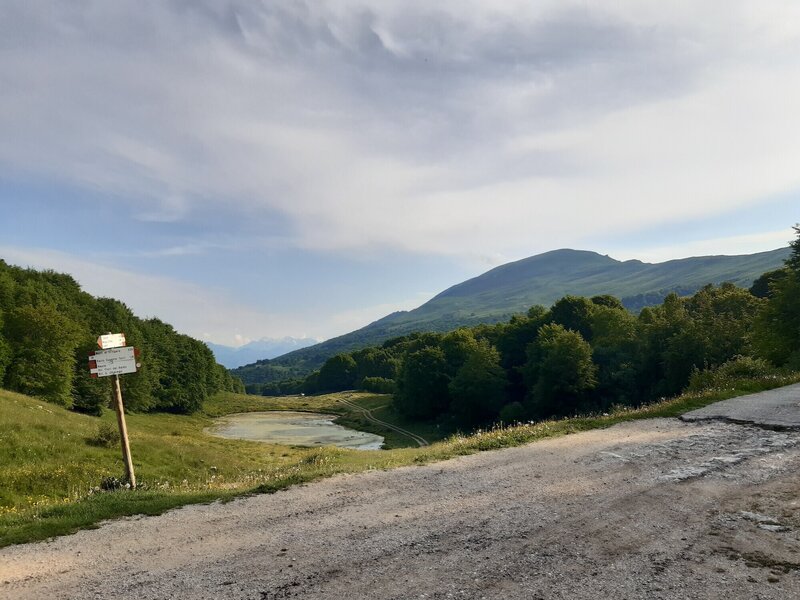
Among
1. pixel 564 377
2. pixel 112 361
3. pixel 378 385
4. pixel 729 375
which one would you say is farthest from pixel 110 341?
pixel 378 385

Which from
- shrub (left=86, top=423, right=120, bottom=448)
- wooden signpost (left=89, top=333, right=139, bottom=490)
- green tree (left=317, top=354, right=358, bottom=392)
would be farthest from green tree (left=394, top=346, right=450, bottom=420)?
Result: green tree (left=317, top=354, right=358, bottom=392)

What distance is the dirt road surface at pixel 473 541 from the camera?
293 inches

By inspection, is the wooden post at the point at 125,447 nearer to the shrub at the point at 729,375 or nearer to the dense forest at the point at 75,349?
the shrub at the point at 729,375

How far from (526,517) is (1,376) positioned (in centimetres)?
6861

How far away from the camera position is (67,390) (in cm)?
6228

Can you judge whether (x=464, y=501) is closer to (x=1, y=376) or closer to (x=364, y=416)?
(x=1, y=376)

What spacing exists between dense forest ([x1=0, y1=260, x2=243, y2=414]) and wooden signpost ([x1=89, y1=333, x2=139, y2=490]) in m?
56.7

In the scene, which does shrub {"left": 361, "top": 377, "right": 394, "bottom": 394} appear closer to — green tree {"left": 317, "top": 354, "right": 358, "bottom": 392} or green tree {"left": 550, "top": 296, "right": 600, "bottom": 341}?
green tree {"left": 317, "top": 354, "right": 358, "bottom": 392}

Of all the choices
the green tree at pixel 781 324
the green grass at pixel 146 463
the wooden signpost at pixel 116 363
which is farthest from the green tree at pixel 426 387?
the wooden signpost at pixel 116 363

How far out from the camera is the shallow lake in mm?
74625

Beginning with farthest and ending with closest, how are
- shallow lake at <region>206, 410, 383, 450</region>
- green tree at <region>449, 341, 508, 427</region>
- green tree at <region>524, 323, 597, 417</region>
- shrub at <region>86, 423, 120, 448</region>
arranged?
green tree at <region>449, 341, 508, 427</region> < shallow lake at <region>206, 410, 383, 450</region> < green tree at <region>524, 323, 597, 417</region> < shrub at <region>86, 423, 120, 448</region>

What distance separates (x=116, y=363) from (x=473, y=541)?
12.3 meters

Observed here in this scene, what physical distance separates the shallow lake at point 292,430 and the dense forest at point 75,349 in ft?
42.7

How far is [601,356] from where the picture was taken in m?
73.7
